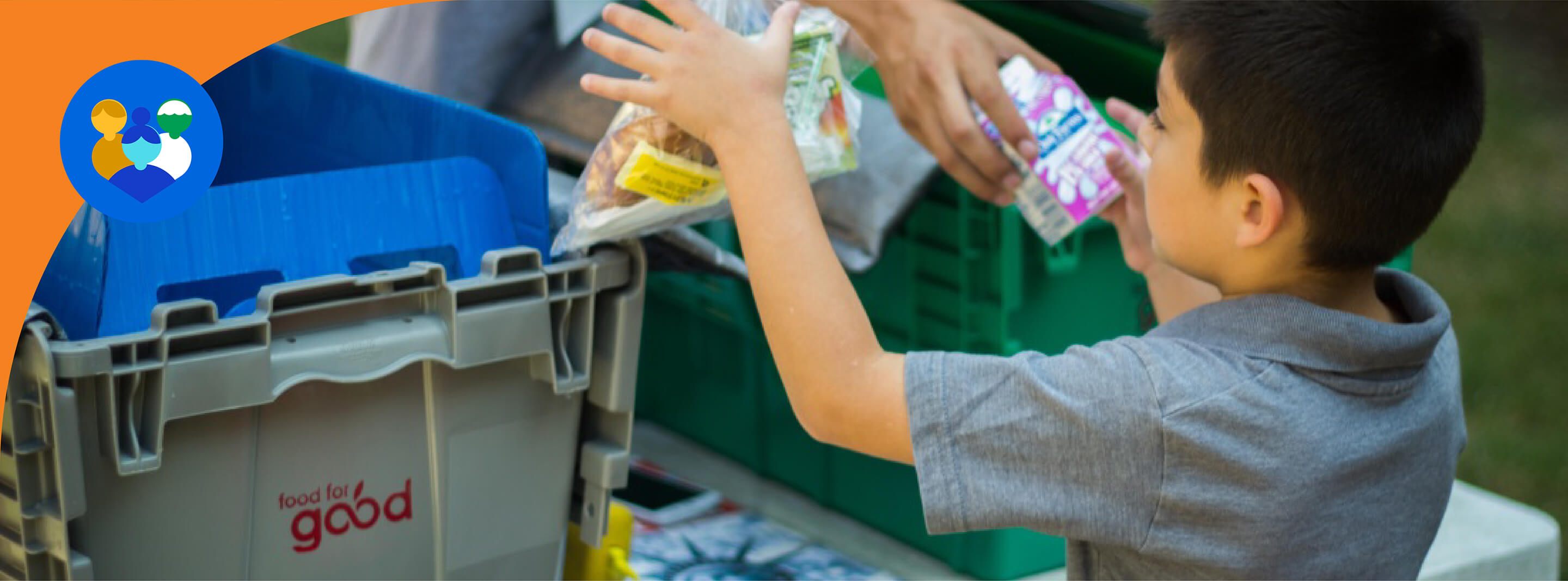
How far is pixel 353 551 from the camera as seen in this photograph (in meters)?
1.42

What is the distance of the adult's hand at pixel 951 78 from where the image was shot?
175 cm

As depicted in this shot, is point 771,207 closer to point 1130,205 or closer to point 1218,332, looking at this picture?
point 1218,332

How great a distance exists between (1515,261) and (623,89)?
3.36 meters

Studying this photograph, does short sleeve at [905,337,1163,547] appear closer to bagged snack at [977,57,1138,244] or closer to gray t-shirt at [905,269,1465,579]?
gray t-shirt at [905,269,1465,579]

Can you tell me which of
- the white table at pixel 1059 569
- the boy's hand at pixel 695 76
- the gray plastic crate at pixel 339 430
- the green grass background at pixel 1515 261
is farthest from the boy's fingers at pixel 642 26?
the green grass background at pixel 1515 261

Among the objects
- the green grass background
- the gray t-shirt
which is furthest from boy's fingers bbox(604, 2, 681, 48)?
the green grass background

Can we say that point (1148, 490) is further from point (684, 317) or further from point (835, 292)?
point (684, 317)

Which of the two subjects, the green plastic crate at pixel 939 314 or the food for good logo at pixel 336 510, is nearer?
the food for good logo at pixel 336 510

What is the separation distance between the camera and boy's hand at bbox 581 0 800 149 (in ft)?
4.39

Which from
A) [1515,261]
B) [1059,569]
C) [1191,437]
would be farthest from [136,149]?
[1515,261]

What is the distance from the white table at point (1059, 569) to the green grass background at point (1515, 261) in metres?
1.00

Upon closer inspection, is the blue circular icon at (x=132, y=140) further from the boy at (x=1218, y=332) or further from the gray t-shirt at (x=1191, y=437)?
the gray t-shirt at (x=1191, y=437)

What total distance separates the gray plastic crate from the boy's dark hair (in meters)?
0.52

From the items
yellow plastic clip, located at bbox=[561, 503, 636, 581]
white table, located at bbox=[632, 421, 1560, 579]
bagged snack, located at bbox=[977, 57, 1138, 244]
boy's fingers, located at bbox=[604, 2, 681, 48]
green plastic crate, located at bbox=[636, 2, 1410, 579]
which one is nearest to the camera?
boy's fingers, located at bbox=[604, 2, 681, 48]
